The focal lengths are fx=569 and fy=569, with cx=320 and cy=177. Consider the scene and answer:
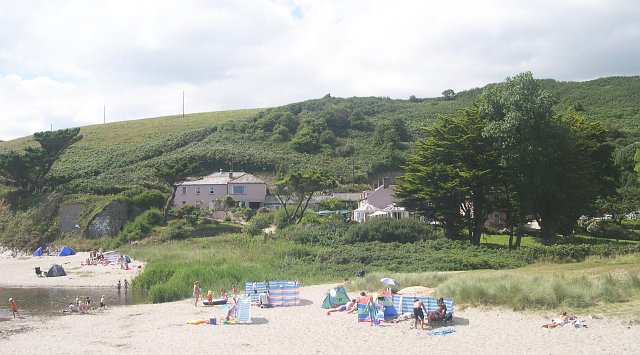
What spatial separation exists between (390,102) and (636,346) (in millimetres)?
140589

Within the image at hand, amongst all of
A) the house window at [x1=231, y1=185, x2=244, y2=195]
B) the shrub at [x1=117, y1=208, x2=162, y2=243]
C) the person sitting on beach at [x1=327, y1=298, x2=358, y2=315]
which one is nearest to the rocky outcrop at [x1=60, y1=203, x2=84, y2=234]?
the shrub at [x1=117, y1=208, x2=162, y2=243]

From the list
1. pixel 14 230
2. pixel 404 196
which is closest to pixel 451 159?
pixel 404 196

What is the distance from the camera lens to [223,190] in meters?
68.0

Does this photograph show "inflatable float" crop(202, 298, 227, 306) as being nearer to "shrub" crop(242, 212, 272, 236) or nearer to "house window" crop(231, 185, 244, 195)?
"shrub" crop(242, 212, 272, 236)

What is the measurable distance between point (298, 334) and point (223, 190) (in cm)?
5142

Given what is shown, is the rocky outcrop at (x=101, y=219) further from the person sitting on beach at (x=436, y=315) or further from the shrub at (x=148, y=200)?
the person sitting on beach at (x=436, y=315)

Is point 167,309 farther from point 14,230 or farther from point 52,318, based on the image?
point 14,230

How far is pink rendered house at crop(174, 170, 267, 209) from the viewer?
6700 cm

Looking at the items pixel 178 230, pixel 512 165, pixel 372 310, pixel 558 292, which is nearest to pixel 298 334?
pixel 372 310

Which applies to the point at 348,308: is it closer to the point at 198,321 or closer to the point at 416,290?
the point at 416,290

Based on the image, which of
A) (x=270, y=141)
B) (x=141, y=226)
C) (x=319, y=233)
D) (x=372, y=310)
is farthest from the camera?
(x=270, y=141)

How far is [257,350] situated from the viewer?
16.2 metres

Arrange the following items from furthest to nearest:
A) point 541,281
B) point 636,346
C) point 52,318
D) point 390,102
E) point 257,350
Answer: point 390,102 < point 52,318 < point 541,281 < point 257,350 < point 636,346

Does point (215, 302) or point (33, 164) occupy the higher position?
point (33, 164)
